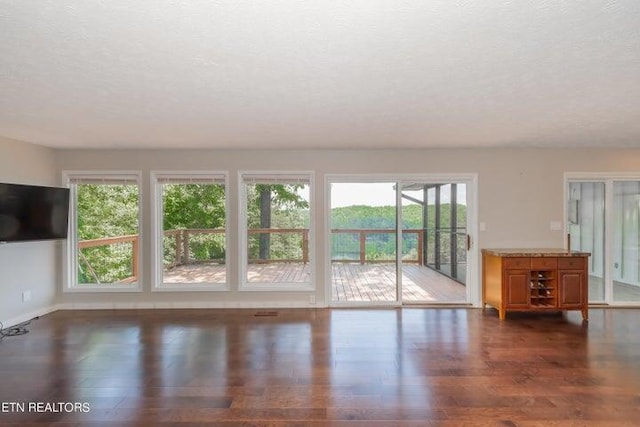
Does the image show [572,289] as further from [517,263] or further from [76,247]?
[76,247]

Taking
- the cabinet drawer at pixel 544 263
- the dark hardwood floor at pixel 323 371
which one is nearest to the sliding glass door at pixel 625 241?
the dark hardwood floor at pixel 323 371

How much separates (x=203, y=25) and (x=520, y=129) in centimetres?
367

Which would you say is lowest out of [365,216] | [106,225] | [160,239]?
[160,239]

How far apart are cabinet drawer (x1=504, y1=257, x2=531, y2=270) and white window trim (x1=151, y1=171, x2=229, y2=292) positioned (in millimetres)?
3918

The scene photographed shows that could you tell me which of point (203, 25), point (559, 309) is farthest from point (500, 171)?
point (203, 25)

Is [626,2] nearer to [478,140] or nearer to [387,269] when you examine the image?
[478,140]

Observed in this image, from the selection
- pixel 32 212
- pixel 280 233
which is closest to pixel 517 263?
pixel 280 233

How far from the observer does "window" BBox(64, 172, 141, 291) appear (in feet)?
17.3

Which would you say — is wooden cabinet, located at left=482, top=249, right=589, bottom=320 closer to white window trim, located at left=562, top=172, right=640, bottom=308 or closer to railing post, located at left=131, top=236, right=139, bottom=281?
white window trim, located at left=562, top=172, right=640, bottom=308

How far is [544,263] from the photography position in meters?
4.58

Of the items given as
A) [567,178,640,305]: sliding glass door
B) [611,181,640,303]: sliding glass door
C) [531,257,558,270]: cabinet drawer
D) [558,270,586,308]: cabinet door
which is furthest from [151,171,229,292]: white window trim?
[611,181,640,303]: sliding glass door

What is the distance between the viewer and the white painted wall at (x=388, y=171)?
5.20 metres

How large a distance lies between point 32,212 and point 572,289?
6.94 metres

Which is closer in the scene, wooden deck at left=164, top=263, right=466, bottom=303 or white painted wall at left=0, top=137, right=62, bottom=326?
white painted wall at left=0, top=137, right=62, bottom=326
